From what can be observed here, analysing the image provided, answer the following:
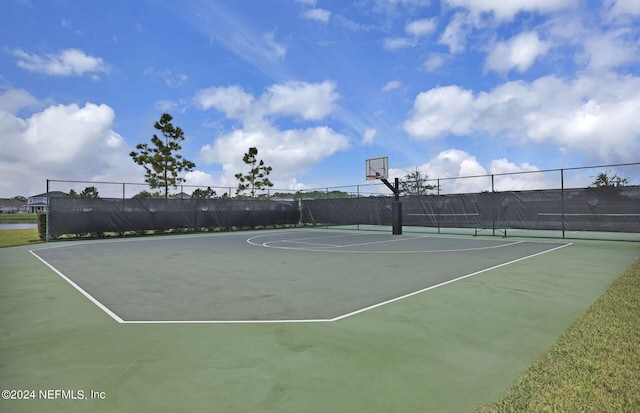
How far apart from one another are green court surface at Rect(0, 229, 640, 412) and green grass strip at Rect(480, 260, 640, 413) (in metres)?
0.15

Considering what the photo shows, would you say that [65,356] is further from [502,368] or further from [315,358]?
[502,368]

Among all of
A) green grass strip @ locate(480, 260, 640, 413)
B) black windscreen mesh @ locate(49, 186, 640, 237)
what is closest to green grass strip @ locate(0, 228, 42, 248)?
black windscreen mesh @ locate(49, 186, 640, 237)

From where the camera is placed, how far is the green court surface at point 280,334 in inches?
96.5

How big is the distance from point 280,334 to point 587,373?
8.55 ft

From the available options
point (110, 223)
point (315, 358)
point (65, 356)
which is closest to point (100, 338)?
point (65, 356)

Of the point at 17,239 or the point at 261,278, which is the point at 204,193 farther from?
the point at 261,278

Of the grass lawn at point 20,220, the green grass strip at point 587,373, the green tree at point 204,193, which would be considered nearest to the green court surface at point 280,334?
the green grass strip at point 587,373

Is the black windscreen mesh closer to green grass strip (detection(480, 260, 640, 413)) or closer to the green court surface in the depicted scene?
the green court surface

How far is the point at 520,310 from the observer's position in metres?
4.41

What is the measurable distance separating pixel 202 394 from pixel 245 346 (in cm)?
85

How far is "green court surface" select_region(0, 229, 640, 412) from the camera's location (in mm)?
2451

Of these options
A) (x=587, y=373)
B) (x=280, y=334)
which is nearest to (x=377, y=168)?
(x=280, y=334)

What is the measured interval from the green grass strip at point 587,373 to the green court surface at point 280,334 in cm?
15

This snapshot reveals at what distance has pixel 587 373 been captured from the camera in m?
2.67
